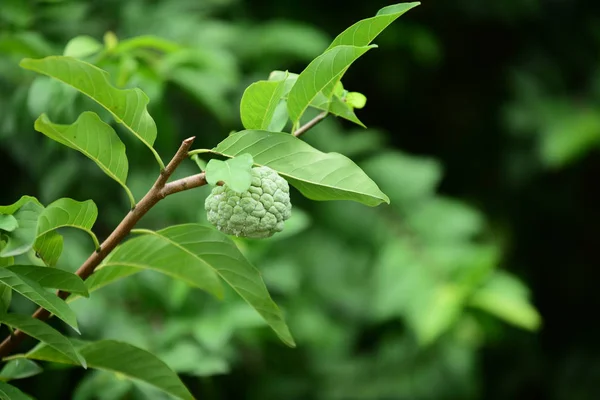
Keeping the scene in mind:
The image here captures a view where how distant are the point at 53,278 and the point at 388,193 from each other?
162 cm

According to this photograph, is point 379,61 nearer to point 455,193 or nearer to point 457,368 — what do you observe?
Result: point 455,193

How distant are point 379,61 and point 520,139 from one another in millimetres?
634

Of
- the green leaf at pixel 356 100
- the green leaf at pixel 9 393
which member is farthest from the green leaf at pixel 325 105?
the green leaf at pixel 9 393

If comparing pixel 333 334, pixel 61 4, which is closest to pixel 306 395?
pixel 333 334

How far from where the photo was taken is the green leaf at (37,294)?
2.16 ft

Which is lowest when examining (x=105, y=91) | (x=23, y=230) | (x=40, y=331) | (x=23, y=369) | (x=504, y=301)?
(x=504, y=301)

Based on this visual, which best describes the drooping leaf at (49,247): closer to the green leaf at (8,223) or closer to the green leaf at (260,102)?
the green leaf at (8,223)

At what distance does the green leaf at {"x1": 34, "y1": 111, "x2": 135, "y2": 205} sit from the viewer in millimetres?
652

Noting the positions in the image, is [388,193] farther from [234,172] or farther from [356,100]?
[234,172]

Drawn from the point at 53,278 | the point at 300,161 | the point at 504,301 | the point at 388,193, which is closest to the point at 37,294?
the point at 53,278

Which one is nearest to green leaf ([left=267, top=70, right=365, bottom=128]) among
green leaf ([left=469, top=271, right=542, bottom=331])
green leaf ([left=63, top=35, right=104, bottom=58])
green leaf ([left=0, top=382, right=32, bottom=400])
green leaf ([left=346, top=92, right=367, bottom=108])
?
green leaf ([left=346, top=92, right=367, bottom=108])

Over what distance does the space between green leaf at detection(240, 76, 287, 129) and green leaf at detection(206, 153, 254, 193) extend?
75 mm

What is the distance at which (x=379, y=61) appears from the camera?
274 cm

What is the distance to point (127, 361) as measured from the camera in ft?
2.75
